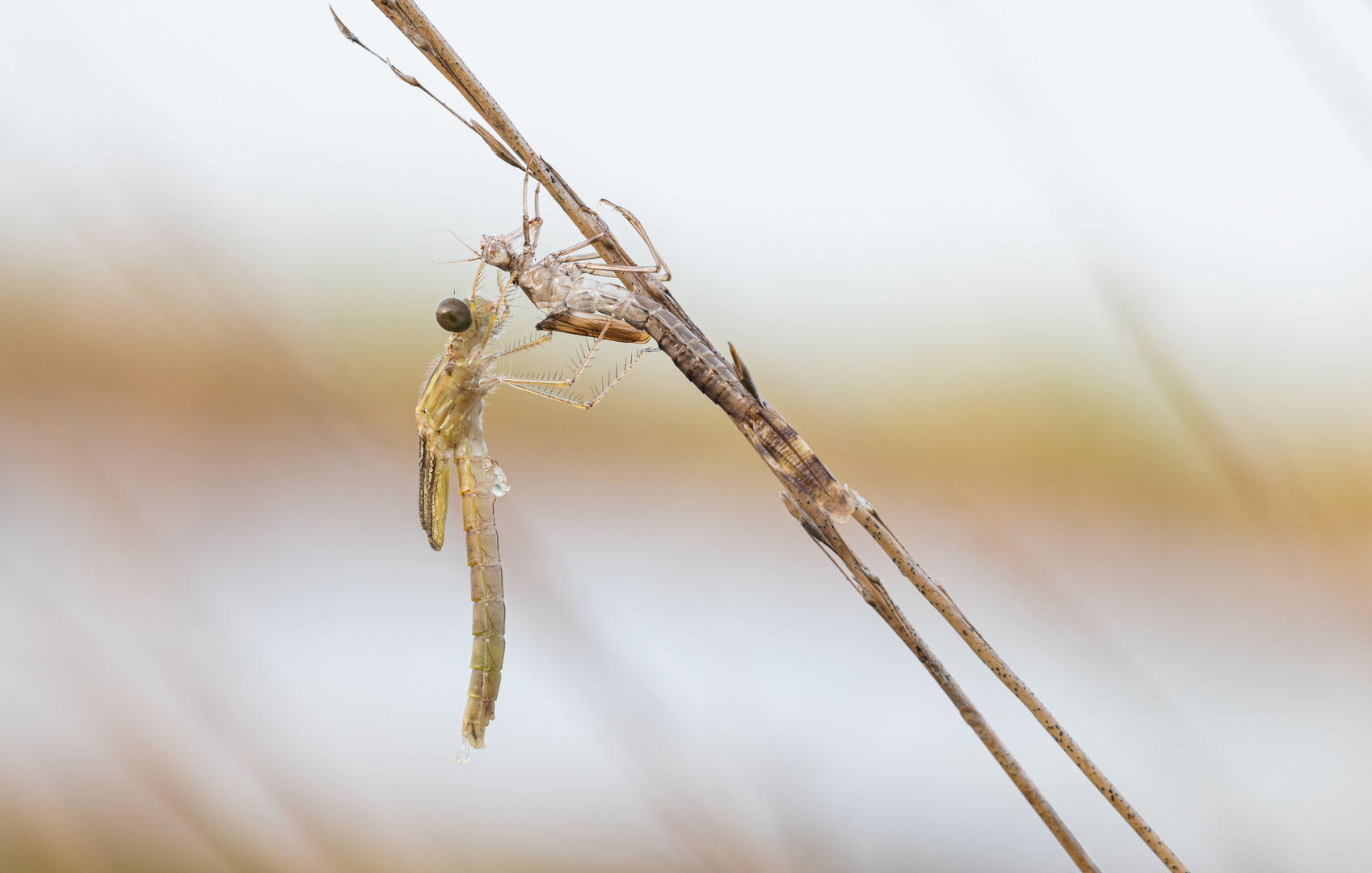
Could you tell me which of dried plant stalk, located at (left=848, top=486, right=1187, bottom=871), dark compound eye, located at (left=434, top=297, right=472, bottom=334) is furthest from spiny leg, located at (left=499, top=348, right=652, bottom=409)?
dried plant stalk, located at (left=848, top=486, right=1187, bottom=871)

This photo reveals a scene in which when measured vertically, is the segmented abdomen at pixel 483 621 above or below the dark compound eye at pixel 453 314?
below

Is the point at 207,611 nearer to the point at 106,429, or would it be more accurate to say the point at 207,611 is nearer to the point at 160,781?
the point at 160,781

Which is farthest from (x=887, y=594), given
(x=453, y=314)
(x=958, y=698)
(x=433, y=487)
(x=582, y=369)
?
(x=433, y=487)

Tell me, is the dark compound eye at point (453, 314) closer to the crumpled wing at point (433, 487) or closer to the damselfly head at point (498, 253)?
the damselfly head at point (498, 253)

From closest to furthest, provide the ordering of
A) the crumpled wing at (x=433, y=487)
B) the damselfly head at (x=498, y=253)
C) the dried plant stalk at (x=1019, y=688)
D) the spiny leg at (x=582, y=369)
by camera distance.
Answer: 1. the dried plant stalk at (x=1019, y=688)
2. the spiny leg at (x=582, y=369)
3. the damselfly head at (x=498, y=253)
4. the crumpled wing at (x=433, y=487)

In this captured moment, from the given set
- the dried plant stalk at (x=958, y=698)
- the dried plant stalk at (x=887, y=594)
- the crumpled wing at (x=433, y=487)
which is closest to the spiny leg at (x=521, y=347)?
the crumpled wing at (x=433, y=487)

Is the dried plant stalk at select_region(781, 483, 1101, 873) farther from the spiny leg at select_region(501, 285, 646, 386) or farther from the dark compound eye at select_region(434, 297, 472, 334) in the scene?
the dark compound eye at select_region(434, 297, 472, 334)
